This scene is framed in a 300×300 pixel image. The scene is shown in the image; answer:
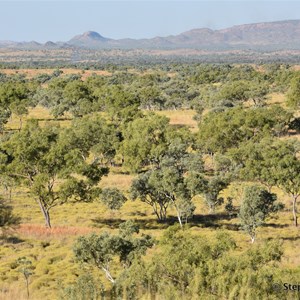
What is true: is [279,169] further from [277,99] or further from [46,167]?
[277,99]

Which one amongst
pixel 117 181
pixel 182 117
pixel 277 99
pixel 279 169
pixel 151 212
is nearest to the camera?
pixel 279 169

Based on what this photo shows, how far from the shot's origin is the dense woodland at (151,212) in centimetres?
1529

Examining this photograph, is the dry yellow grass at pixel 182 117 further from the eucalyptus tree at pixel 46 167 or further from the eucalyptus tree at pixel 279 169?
the eucalyptus tree at pixel 46 167

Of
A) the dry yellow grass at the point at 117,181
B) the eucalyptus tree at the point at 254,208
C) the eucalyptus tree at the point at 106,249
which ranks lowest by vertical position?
the dry yellow grass at the point at 117,181

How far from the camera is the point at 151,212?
42.9m

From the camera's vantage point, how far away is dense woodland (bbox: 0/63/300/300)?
602 inches

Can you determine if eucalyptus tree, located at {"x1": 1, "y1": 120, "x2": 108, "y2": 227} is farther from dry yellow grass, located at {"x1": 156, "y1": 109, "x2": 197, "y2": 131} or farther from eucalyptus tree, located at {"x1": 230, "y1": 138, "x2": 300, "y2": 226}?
dry yellow grass, located at {"x1": 156, "y1": 109, "x2": 197, "y2": 131}

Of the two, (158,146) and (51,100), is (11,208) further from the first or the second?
(51,100)

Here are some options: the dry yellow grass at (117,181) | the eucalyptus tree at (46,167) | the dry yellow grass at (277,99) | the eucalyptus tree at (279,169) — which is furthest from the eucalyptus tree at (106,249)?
the dry yellow grass at (277,99)

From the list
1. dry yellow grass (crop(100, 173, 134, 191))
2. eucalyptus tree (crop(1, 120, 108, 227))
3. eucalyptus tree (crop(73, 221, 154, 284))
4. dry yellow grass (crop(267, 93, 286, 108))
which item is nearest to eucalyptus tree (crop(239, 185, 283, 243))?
eucalyptus tree (crop(1, 120, 108, 227))

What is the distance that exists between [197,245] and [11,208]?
1179 inches

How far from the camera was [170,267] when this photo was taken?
15852 millimetres

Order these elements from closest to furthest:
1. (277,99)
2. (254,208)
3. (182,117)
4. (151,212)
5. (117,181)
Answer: (254,208) < (151,212) < (117,181) < (182,117) < (277,99)

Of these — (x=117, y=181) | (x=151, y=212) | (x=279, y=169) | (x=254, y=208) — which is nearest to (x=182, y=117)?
(x=117, y=181)
